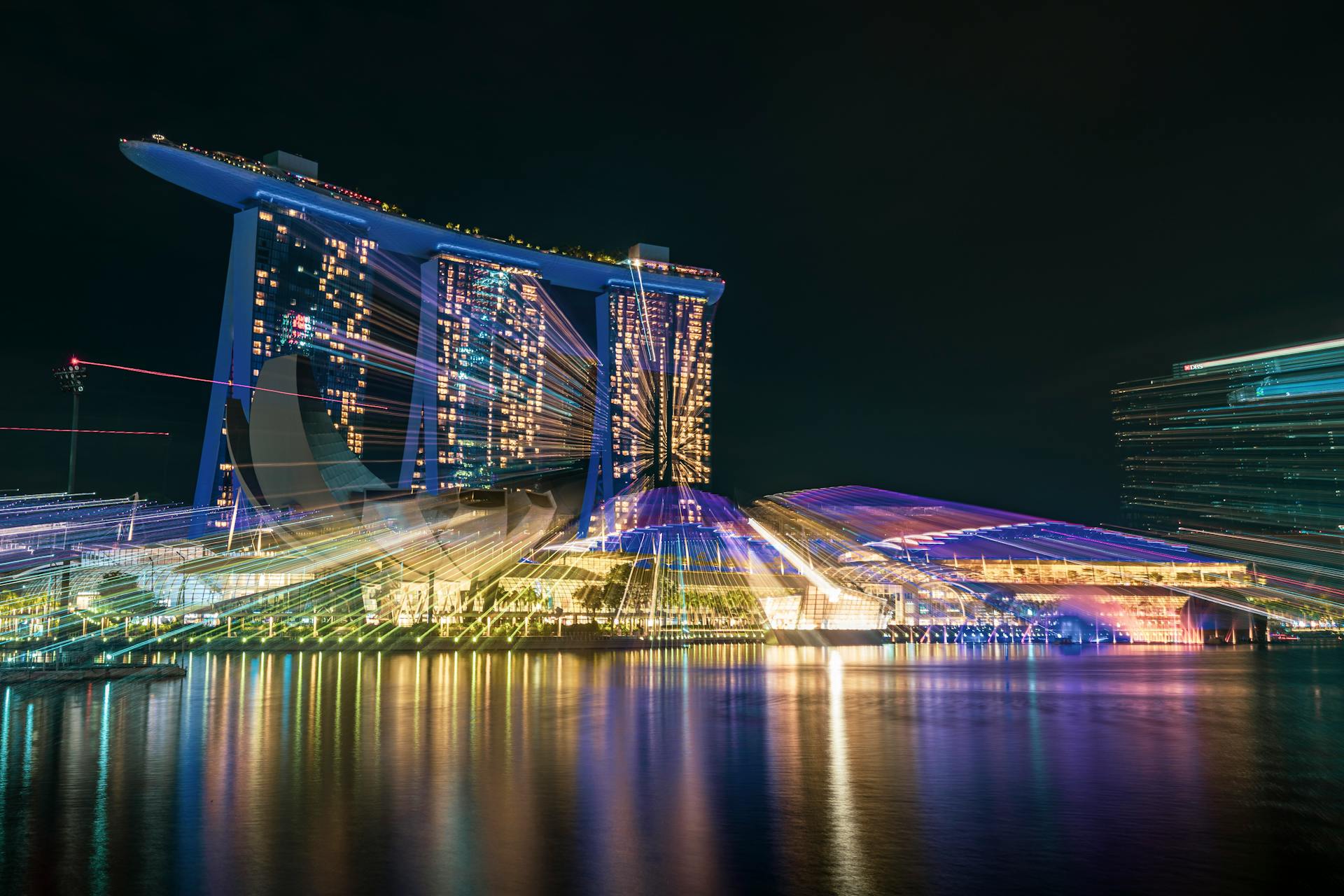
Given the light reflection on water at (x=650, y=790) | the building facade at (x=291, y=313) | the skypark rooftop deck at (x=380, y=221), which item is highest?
the skypark rooftop deck at (x=380, y=221)

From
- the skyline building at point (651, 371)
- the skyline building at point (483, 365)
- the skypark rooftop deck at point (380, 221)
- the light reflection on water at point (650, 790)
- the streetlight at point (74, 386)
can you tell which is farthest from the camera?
the skyline building at point (651, 371)

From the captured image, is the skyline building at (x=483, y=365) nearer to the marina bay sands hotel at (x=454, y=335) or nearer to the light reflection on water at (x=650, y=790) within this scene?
the marina bay sands hotel at (x=454, y=335)

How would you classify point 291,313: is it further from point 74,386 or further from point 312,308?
point 74,386

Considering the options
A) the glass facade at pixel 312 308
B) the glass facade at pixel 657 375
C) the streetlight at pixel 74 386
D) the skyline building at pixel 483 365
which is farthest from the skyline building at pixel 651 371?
the streetlight at pixel 74 386

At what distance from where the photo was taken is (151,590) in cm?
5406

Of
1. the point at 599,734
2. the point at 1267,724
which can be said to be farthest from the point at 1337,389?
the point at 599,734

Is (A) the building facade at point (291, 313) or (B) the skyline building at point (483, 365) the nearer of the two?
(A) the building facade at point (291, 313)

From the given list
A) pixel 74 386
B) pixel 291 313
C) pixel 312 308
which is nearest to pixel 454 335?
pixel 312 308

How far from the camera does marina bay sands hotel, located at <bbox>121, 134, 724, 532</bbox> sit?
271ft

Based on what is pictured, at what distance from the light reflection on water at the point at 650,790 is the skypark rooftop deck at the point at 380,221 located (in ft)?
201

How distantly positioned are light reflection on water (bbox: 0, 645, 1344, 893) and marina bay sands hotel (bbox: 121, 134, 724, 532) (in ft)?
180

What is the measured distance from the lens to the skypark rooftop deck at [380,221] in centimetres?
7681

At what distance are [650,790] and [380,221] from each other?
86.7m

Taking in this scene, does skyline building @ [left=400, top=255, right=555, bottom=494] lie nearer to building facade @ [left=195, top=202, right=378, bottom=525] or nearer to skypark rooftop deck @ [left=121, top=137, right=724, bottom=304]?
skypark rooftop deck @ [left=121, top=137, right=724, bottom=304]
